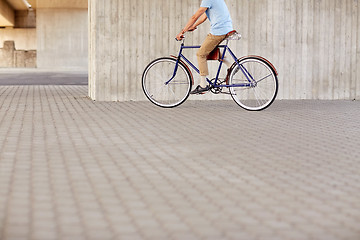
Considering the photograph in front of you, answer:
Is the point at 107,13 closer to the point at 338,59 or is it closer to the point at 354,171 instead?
the point at 338,59

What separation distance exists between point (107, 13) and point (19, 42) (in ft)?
201

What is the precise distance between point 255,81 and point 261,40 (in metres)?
2.67

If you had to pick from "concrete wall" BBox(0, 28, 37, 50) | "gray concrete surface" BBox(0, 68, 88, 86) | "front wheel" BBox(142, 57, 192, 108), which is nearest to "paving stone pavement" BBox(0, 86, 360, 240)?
"front wheel" BBox(142, 57, 192, 108)

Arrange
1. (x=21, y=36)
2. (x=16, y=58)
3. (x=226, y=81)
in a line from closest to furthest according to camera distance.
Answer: (x=226, y=81) < (x=16, y=58) < (x=21, y=36)

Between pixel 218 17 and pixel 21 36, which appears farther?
pixel 21 36

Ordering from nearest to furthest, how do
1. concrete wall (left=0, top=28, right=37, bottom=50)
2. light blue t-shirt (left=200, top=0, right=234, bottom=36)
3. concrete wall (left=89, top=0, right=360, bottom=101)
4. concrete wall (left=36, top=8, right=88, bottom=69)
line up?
light blue t-shirt (left=200, top=0, right=234, bottom=36)
concrete wall (left=89, top=0, right=360, bottom=101)
concrete wall (left=36, top=8, right=88, bottom=69)
concrete wall (left=0, top=28, right=37, bottom=50)

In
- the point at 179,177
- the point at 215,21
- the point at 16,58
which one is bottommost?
the point at 179,177

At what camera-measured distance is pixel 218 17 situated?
9852mm

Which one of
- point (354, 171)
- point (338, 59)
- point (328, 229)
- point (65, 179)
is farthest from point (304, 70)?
point (328, 229)

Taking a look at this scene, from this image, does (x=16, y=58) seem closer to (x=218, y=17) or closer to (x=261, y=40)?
(x=261, y=40)

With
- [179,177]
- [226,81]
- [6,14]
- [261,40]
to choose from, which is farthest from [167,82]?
[6,14]

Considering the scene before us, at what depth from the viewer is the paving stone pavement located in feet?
12.0

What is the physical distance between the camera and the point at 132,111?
999 cm

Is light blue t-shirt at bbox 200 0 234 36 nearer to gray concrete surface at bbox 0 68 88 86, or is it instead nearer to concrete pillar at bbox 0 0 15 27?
gray concrete surface at bbox 0 68 88 86
